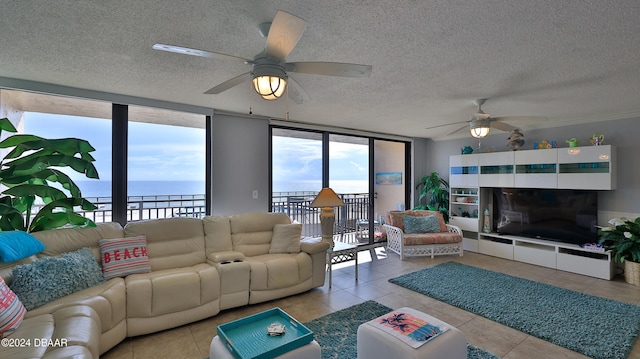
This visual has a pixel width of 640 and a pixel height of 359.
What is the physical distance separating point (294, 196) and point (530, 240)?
4.40 meters

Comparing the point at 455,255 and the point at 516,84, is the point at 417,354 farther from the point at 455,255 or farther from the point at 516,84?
the point at 455,255

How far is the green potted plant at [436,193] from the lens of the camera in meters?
6.43

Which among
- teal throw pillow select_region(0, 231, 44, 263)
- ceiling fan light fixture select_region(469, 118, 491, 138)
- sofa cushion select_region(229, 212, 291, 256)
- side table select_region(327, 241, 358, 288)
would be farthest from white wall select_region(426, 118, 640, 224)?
teal throw pillow select_region(0, 231, 44, 263)

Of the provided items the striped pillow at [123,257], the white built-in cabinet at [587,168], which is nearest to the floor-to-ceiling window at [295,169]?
the striped pillow at [123,257]

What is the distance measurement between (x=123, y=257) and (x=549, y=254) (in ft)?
19.7

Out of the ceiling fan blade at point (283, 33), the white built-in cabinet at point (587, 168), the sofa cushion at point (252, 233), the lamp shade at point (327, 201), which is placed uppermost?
the ceiling fan blade at point (283, 33)

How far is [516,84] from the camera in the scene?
298 cm

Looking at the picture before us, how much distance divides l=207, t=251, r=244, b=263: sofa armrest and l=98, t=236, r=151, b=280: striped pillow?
622mm

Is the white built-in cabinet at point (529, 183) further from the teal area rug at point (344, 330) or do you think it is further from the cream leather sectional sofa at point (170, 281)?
the cream leather sectional sofa at point (170, 281)

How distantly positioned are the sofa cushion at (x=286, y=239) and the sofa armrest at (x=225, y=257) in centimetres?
52

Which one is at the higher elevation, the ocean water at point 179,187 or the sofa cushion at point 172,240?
the ocean water at point 179,187

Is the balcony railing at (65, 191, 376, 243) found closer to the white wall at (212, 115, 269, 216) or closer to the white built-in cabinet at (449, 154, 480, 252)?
the white wall at (212, 115, 269, 216)

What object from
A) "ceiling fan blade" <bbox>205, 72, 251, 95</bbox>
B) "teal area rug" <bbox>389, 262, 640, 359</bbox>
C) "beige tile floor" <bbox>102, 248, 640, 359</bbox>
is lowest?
"beige tile floor" <bbox>102, 248, 640, 359</bbox>

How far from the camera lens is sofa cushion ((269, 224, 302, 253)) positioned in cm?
372
